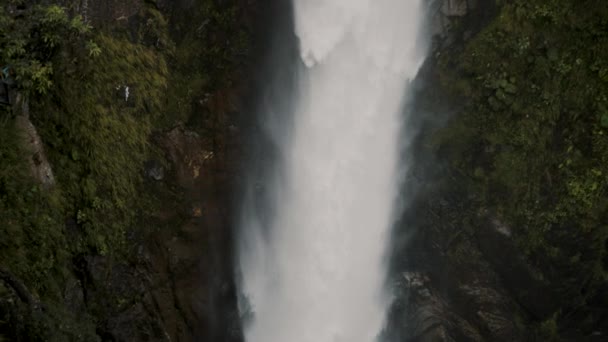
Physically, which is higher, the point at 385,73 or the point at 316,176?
the point at 385,73

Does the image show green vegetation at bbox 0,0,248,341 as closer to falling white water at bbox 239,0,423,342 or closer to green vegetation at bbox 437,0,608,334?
falling white water at bbox 239,0,423,342

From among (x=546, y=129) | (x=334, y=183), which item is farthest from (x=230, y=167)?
(x=546, y=129)

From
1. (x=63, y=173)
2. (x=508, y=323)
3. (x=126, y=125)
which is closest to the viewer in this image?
(x=63, y=173)

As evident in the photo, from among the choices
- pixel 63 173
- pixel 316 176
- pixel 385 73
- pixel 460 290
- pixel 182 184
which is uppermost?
pixel 385 73

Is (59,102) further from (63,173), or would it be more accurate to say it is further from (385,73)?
(385,73)

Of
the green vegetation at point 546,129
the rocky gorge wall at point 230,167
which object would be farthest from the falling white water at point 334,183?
the green vegetation at point 546,129

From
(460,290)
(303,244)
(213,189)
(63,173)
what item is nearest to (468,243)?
(460,290)

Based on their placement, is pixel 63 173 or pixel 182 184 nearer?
pixel 63 173

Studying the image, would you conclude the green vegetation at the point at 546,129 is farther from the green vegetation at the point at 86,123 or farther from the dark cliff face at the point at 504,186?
the green vegetation at the point at 86,123
